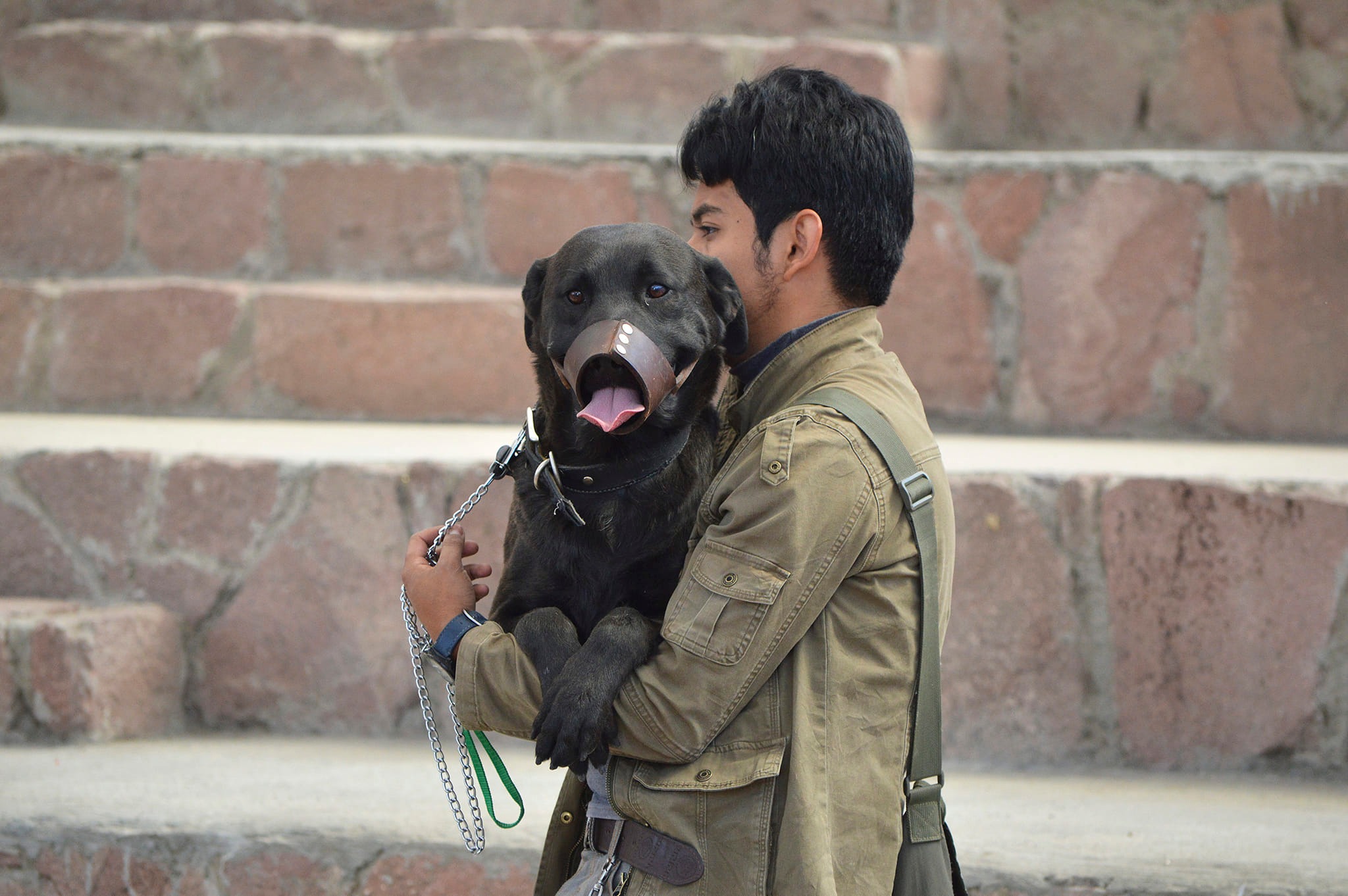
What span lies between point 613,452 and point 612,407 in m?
0.22

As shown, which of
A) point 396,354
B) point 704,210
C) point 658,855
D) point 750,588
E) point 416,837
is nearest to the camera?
point 750,588

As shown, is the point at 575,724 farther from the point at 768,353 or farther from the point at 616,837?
the point at 768,353

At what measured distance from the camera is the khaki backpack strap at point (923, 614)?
5.08 ft

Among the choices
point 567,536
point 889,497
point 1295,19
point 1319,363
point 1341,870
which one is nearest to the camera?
point 889,497

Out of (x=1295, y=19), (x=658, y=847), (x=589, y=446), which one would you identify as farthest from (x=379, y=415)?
(x=1295, y=19)

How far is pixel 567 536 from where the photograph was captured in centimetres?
174

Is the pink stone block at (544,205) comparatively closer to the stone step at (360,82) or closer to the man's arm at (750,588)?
the stone step at (360,82)

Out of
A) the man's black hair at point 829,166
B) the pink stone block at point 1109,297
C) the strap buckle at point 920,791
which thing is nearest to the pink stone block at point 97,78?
the pink stone block at point 1109,297

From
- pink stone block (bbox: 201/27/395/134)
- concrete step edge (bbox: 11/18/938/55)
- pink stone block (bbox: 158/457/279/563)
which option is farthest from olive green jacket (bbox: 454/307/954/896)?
pink stone block (bbox: 201/27/395/134)

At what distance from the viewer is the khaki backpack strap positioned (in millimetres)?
1547

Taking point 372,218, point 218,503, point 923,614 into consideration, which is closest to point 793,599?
point 923,614

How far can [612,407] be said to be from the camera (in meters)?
1.54

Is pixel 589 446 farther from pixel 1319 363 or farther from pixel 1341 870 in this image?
pixel 1319 363

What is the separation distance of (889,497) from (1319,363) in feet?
8.62
